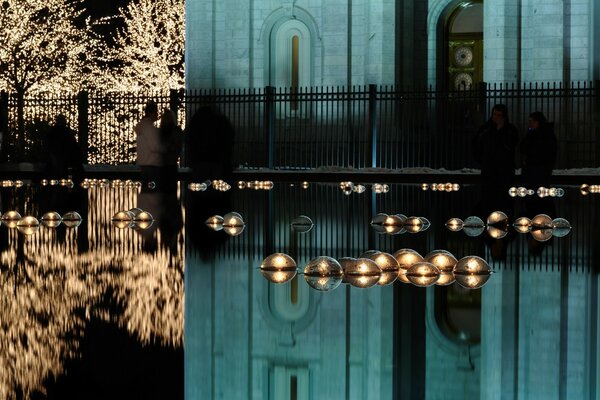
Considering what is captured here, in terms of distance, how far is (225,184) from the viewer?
27016 mm

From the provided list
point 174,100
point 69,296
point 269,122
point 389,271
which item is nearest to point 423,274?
point 389,271

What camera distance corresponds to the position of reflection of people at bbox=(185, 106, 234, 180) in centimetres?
2619

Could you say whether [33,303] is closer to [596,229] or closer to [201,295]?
[201,295]

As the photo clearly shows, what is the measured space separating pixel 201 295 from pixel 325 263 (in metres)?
1.10

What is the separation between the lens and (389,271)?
8656mm

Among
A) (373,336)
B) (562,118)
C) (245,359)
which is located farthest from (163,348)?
(562,118)

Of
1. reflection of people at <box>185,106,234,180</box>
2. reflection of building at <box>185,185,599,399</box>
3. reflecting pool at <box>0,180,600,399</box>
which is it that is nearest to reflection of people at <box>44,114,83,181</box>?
reflection of people at <box>185,106,234,180</box>

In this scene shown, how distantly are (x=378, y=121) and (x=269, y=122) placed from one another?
3.00m

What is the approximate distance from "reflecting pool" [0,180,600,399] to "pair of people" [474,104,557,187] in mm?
6777

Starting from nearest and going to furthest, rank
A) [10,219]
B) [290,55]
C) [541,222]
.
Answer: [541,222] → [10,219] → [290,55]

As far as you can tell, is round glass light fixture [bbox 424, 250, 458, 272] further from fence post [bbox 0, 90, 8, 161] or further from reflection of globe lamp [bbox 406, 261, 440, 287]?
fence post [bbox 0, 90, 8, 161]

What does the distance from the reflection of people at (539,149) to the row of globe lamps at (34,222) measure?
1111cm

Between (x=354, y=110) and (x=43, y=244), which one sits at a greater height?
(x=354, y=110)

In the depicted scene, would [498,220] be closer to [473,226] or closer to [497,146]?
[473,226]
